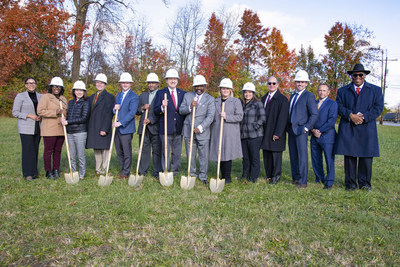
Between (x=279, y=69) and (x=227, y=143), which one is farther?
(x=279, y=69)

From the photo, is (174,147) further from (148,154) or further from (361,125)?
(361,125)

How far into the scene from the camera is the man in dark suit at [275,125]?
6.10m

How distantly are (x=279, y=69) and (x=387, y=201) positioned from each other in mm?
19893

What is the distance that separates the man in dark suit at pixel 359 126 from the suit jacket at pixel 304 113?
49 cm

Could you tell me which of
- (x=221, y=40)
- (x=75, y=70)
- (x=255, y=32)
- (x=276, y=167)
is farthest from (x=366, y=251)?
(x=255, y=32)

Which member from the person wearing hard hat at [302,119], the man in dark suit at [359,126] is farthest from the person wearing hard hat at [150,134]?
the man in dark suit at [359,126]

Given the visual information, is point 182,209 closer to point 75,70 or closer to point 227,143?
point 227,143

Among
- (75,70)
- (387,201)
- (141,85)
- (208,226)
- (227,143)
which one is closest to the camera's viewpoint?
(208,226)

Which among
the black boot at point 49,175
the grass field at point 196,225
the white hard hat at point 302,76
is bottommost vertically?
the grass field at point 196,225

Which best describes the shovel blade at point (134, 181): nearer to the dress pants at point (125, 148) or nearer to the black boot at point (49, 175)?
the dress pants at point (125, 148)

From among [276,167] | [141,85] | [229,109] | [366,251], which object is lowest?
[366,251]

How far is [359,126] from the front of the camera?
5539 millimetres

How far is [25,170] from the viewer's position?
20.7ft

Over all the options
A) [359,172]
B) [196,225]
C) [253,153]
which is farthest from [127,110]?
[359,172]
